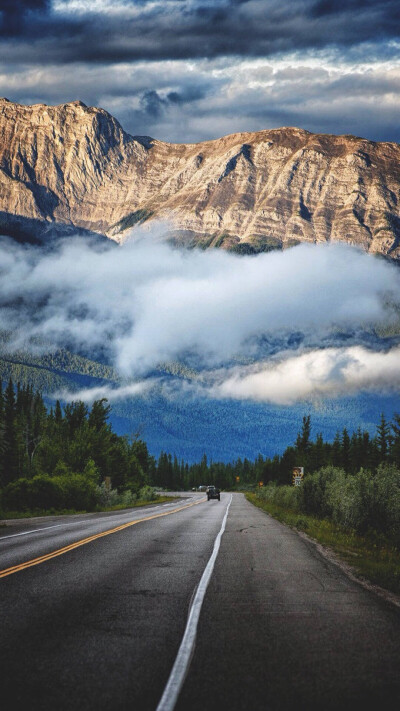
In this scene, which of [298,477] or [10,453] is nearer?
[298,477]

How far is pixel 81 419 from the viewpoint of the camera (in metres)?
89.0

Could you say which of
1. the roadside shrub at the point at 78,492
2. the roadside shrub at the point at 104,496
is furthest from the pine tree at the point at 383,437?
the roadside shrub at the point at 78,492

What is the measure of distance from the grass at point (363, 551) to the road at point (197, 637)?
2.93ft

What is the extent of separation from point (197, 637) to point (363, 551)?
1298cm

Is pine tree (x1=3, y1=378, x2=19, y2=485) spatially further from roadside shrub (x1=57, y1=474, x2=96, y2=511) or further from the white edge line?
the white edge line

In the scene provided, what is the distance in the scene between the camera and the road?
6730 millimetres

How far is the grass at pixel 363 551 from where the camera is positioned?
579 inches

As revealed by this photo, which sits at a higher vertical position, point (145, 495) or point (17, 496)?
point (17, 496)

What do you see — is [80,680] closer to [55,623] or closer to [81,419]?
[55,623]

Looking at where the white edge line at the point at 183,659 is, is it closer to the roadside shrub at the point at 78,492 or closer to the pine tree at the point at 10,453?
the roadside shrub at the point at 78,492

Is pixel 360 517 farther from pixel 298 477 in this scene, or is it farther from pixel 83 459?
pixel 83 459

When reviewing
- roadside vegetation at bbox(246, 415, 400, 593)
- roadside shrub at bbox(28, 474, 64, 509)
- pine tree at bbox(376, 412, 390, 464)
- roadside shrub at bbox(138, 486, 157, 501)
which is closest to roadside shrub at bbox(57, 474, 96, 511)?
roadside shrub at bbox(28, 474, 64, 509)

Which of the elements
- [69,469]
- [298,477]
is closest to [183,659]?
[298,477]

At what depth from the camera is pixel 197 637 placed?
28.9 ft
